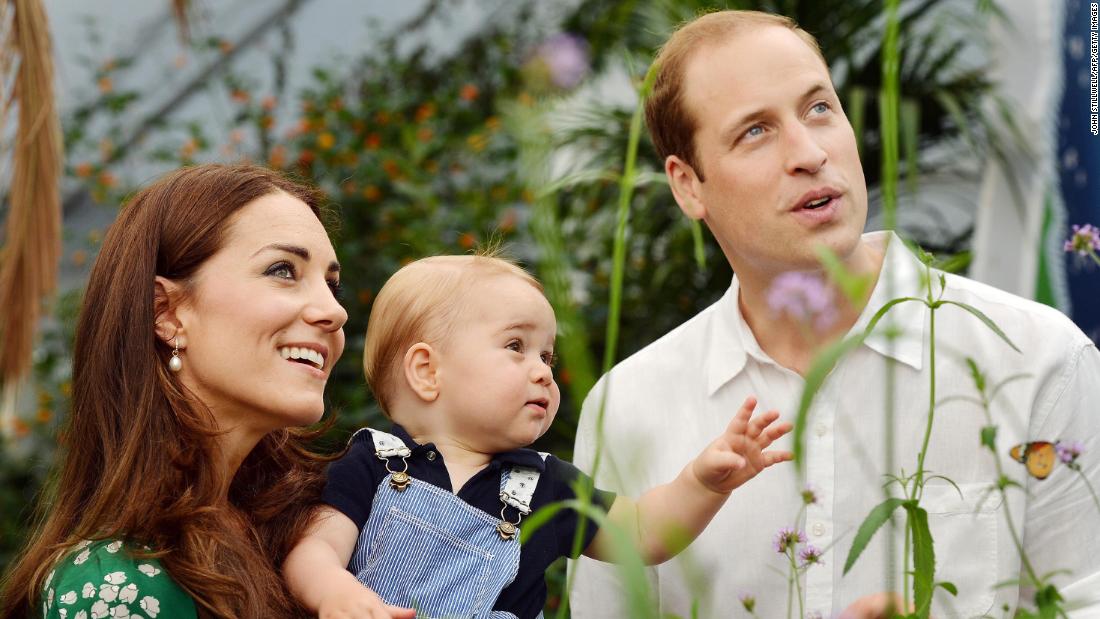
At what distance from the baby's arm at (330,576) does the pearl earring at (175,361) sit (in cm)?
29

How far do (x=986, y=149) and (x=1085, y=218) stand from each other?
86 cm

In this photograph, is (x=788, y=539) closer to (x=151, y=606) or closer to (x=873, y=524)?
(x=873, y=524)

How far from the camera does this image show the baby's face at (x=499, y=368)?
1.93 metres

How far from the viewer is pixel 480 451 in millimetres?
1984

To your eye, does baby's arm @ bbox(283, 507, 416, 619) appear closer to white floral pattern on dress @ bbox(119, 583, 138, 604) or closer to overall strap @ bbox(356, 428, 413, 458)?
overall strap @ bbox(356, 428, 413, 458)

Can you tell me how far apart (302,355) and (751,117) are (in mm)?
906

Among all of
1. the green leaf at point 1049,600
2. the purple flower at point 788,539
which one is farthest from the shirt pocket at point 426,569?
the green leaf at point 1049,600

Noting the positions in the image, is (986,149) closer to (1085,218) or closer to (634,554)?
(1085,218)

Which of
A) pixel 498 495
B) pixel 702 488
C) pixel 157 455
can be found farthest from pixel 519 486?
pixel 157 455

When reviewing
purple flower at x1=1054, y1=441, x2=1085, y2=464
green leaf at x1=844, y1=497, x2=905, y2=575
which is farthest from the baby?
green leaf at x1=844, y1=497, x2=905, y2=575

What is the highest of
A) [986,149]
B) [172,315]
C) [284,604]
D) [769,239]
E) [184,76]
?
[184,76]

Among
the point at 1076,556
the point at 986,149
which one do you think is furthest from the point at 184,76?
the point at 1076,556

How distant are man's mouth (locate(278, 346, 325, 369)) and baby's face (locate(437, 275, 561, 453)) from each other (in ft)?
0.69

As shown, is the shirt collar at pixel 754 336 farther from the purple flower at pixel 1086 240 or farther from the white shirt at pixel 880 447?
the purple flower at pixel 1086 240
